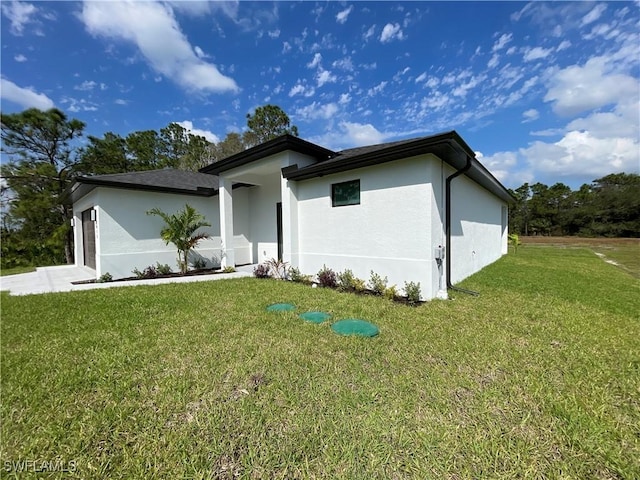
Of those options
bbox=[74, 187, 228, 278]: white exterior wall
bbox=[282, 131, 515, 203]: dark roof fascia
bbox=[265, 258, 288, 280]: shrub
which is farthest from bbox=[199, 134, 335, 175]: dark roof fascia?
bbox=[265, 258, 288, 280]: shrub

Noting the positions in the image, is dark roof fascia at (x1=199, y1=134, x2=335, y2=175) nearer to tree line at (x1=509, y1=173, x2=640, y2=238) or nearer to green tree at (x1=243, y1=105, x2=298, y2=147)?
green tree at (x1=243, y1=105, x2=298, y2=147)

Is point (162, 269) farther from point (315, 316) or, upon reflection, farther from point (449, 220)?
point (449, 220)

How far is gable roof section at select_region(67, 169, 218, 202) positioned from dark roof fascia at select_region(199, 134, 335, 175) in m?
2.04

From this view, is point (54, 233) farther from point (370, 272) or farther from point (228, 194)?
point (370, 272)

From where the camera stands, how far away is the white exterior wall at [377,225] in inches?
219

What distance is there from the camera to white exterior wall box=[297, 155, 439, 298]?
5.57m

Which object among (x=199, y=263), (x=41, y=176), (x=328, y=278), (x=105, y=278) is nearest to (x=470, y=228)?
(x=328, y=278)

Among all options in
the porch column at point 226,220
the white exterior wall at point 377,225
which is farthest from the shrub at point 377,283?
the porch column at point 226,220

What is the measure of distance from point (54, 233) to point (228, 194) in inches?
498

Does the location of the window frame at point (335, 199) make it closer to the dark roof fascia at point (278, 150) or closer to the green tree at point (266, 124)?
the dark roof fascia at point (278, 150)

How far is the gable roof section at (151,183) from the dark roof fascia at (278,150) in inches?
80.3

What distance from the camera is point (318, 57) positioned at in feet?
30.3

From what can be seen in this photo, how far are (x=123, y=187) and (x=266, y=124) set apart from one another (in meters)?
15.6

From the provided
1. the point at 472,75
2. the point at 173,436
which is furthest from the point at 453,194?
the point at 173,436
